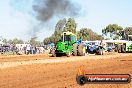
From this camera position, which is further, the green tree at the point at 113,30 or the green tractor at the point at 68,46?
the green tree at the point at 113,30

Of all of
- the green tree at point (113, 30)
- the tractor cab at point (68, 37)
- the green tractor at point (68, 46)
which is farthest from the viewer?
the green tree at point (113, 30)

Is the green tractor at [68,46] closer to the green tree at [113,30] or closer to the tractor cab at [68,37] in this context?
the tractor cab at [68,37]

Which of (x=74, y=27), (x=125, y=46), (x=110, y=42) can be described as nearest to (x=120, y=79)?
(x=125, y=46)

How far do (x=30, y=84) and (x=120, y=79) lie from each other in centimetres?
613

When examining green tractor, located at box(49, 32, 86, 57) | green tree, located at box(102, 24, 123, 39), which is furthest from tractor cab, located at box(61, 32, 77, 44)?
green tree, located at box(102, 24, 123, 39)

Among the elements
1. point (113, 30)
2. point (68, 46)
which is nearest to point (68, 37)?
point (68, 46)

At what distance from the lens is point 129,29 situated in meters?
144

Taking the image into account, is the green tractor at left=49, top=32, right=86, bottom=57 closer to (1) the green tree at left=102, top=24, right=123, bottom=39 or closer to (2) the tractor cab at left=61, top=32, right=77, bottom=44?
(2) the tractor cab at left=61, top=32, right=77, bottom=44

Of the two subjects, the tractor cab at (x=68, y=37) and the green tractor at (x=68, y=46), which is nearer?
the tractor cab at (x=68, y=37)

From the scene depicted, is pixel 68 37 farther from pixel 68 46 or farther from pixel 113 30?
pixel 113 30

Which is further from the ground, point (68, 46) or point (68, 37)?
point (68, 37)

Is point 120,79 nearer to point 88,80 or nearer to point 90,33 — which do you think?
point 88,80

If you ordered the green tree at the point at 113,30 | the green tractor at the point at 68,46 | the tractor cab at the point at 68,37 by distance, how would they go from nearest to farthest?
the tractor cab at the point at 68,37 → the green tractor at the point at 68,46 → the green tree at the point at 113,30

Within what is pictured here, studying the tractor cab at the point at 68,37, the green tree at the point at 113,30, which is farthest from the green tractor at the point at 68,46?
the green tree at the point at 113,30
